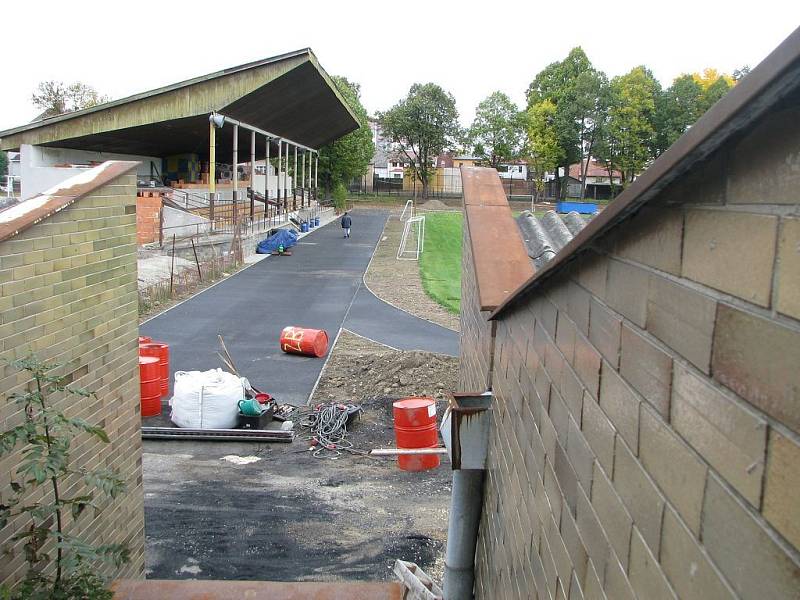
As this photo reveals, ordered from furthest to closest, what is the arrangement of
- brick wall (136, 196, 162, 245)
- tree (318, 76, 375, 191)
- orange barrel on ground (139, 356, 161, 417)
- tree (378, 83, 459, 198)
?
tree (378, 83, 459, 198)
tree (318, 76, 375, 191)
brick wall (136, 196, 162, 245)
orange barrel on ground (139, 356, 161, 417)

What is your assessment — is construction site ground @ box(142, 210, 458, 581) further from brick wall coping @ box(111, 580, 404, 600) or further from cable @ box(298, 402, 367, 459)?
brick wall coping @ box(111, 580, 404, 600)

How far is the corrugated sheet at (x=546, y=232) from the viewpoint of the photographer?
505 cm

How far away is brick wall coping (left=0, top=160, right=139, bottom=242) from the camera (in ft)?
14.9

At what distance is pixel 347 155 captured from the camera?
7231cm

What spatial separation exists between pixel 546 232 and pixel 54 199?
339 centimetres

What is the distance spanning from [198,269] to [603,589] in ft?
82.8

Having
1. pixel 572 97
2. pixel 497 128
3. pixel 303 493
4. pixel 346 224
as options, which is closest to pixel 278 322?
pixel 303 493

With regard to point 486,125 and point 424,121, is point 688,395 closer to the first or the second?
point 486,125

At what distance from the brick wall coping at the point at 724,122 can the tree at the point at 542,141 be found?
2770 inches

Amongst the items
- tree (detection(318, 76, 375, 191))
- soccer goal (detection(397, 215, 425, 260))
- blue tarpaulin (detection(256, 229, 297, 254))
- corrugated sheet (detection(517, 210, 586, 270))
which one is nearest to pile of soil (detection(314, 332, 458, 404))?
corrugated sheet (detection(517, 210, 586, 270))

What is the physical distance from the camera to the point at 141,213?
33.2 m

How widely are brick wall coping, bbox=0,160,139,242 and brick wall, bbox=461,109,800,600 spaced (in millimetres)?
3427

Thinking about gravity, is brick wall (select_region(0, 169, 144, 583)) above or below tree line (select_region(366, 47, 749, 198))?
below

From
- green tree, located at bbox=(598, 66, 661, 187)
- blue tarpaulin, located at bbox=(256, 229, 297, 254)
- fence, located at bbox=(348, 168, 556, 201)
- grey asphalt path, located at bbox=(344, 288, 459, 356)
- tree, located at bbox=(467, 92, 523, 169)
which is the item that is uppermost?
tree, located at bbox=(467, 92, 523, 169)
